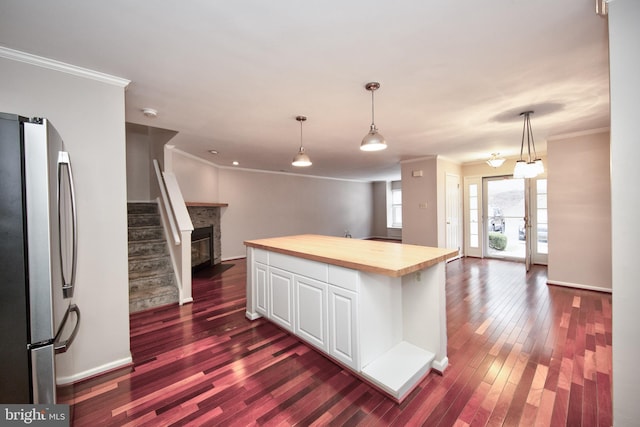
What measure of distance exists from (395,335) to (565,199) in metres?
3.82

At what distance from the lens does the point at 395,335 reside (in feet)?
7.27

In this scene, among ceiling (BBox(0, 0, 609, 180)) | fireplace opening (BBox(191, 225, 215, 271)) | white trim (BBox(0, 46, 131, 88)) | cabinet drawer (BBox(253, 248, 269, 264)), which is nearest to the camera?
ceiling (BBox(0, 0, 609, 180))

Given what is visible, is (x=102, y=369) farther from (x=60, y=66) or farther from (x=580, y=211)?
(x=580, y=211)

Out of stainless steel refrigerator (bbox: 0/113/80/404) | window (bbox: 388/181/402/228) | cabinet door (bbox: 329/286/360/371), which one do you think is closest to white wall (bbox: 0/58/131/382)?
stainless steel refrigerator (bbox: 0/113/80/404)

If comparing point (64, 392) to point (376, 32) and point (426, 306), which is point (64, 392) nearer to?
point (426, 306)

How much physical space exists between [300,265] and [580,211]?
4370mm

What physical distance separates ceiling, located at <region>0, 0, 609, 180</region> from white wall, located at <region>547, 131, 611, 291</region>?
1.83 feet

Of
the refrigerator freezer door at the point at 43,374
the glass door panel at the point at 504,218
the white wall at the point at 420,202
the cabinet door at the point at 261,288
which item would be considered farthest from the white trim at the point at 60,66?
the glass door panel at the point at 504,218

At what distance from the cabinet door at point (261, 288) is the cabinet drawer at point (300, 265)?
219mm

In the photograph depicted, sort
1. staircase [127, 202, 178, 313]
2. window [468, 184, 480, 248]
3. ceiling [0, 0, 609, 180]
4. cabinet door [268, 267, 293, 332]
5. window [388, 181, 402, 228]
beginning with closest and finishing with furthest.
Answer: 1. ceiling [0, 0, 609, 180]
2. cabinet door [268, 267, 293, 332]
3. staircase [127, 202, 178, 313]
4. window [468, 184, 480, 248]
5. window [388, 181, 402, 228]

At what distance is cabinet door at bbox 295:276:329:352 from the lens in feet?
7.11

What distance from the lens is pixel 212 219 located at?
19.8 feet

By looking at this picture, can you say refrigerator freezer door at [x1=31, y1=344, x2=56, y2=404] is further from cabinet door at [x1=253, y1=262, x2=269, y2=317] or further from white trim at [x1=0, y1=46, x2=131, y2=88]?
white trim at [x1=0, y1=46, x2=131, y2=88]

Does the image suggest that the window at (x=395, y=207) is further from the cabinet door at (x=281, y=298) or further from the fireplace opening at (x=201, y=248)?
the cabinet door at (x=281, y=298)
